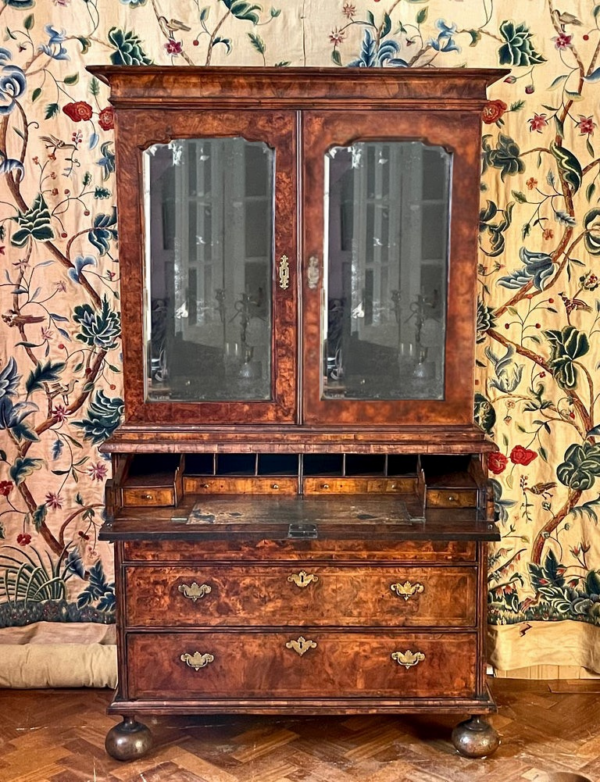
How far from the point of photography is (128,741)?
2.56m

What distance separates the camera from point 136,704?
2500mm

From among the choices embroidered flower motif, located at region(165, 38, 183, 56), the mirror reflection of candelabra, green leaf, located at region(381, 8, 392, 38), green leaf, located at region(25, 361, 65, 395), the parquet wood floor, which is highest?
green leaf, located at region(381, 8, 392, 38)

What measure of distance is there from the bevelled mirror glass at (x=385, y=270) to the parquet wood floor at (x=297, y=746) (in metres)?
1.03

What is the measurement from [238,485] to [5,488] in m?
0.90

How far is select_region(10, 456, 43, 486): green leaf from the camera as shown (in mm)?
3049

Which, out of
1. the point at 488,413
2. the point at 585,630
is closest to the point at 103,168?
the point at 488,413

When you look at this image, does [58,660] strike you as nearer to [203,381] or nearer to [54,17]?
[203,381]

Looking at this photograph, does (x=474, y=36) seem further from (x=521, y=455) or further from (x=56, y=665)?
(x=56, y=665)

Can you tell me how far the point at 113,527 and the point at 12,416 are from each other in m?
0.81

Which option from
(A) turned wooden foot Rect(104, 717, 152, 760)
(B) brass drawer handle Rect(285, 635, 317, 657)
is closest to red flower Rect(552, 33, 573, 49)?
(B) brass drawer handle Rect(285, 635, 317, 657)

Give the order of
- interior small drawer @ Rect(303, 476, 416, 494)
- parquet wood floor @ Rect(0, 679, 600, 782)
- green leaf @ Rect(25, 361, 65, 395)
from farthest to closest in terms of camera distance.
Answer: green leaf @ Rect(25, 361, 65, 395)
interior small drawer @ Rect(303, 476, 416, 494)
parquet wood floor @ Rect(0, 679, 600, 782)

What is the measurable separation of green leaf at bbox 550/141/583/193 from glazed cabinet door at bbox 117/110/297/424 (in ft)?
3.17

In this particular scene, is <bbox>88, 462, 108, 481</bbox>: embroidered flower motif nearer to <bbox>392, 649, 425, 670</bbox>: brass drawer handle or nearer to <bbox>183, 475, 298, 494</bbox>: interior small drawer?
<bbox>183, 475, 298, 494</bbox>: interior small drawer

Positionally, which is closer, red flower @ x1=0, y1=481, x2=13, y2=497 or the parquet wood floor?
the parquet wood floor
